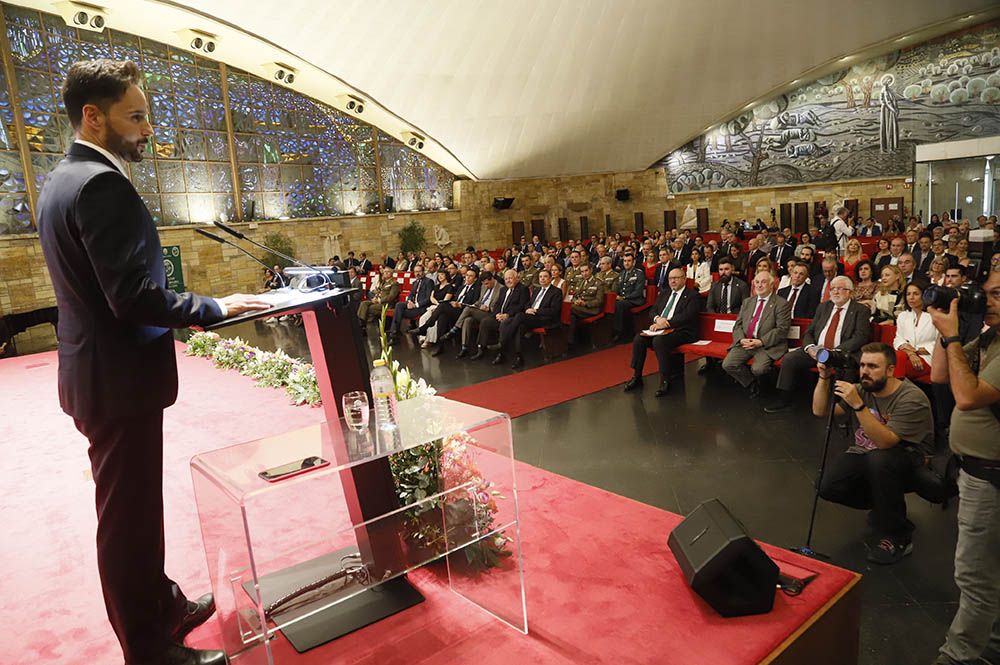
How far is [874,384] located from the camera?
319 centimetres

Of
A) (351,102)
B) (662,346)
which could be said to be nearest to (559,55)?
(351,102)

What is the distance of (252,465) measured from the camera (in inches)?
74.4

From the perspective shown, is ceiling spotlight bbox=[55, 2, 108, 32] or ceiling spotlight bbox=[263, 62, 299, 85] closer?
ceiling spotlight bbox=[55, 2, 108, 32]

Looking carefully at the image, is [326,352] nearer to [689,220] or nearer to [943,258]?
[943,258]

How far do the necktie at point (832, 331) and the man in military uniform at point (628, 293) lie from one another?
3191 mm

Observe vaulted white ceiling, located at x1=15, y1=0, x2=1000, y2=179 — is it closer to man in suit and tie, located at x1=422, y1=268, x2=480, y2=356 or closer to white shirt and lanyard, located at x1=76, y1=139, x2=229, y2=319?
man in suit and tie, located at x1=422, y1=268, x2=480, y2=356

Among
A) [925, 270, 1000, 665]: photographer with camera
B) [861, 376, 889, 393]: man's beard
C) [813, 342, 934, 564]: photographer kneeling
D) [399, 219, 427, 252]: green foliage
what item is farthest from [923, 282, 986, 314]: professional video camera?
[399, 219, 427, 252]: green foliage

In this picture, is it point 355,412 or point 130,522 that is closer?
point 130,522

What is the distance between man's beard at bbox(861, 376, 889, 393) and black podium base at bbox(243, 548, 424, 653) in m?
2.38

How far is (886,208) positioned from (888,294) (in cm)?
1411

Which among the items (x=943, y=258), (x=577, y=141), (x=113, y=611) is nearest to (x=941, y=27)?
(x=577, y=141)

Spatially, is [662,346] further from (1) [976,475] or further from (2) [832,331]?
(1) [976,475]

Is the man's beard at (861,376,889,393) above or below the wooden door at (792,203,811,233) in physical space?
below

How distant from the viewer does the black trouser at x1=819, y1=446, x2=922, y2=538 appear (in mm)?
3066
